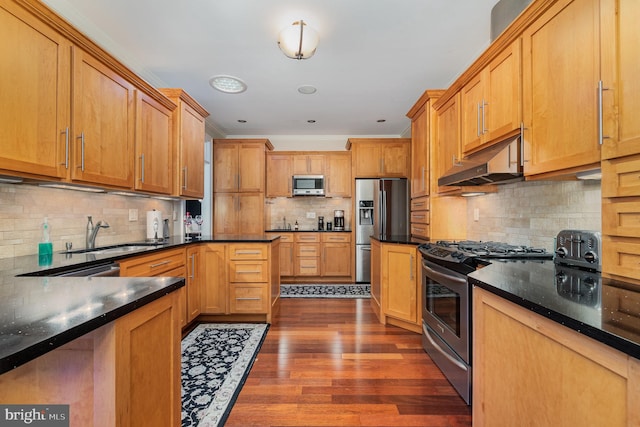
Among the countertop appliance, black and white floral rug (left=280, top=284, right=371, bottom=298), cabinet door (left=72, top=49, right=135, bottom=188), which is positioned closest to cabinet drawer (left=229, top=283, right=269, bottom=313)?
black and white floral rug (left=280, top=284, right=371, bottom=298)

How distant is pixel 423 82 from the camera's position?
3.30 m

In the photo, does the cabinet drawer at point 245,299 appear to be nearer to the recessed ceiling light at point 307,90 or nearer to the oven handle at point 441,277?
the oven handle at point 441,277

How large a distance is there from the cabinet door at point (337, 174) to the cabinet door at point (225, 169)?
163 centimetres

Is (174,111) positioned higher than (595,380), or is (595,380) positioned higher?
(174,111)

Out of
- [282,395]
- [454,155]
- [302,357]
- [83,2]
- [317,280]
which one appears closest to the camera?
[282,395]

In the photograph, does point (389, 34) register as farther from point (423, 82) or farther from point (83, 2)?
point (83, 2)

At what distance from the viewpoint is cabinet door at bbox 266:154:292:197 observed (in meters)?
5.11

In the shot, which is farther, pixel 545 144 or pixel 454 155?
pixel 454 155

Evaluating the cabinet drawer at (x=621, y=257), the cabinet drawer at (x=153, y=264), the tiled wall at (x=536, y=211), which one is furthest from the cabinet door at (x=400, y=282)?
the cabinet drawer at (x=153, y=264)

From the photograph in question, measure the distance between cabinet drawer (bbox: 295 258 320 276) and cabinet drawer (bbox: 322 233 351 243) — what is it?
0.39 m

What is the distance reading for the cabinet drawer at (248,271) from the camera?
299 centimetres

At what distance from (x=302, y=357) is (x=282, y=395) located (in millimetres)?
490

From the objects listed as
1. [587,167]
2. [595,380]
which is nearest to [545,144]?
[587,167]

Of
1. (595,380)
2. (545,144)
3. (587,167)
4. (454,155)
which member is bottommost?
(595,380)
